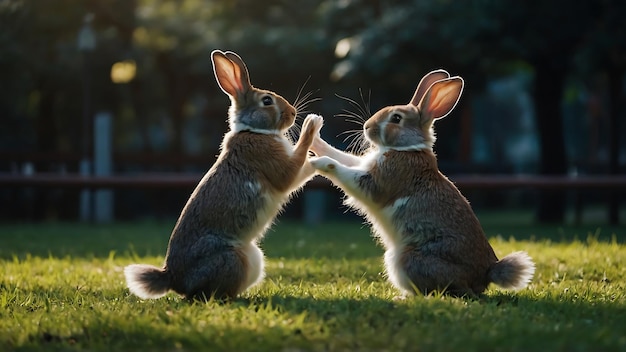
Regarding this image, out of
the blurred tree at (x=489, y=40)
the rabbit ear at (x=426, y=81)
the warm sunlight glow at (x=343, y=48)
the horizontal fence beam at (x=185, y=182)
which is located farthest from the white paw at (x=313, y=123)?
the warm sunlight glow at (x=343, y=48)

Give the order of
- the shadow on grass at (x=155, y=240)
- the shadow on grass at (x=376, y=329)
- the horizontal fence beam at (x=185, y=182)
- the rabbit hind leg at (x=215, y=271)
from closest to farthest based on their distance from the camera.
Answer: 1. the shadow on grass at (x=376, y=329)
2. the rabbit hind leg at (x=215, y=271)
3. the shadow on grass at (x=155, y=240)
4. the horizontal fence beam at (x=185, y=182)

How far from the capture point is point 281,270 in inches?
323

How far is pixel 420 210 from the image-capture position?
20.0 ft

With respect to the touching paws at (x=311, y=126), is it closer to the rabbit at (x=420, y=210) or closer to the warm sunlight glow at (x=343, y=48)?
the rabbit at (x=420, y=210)

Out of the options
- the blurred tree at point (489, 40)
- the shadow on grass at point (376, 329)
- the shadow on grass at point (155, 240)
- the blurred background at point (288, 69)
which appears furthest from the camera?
the blurred background at point (288, 69)

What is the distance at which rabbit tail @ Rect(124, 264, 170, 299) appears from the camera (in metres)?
5.86

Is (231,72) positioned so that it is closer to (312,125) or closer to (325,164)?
(312,125)

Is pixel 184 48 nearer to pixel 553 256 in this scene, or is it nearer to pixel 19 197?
pixel 19 197

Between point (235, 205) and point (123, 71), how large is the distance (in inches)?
→ 913

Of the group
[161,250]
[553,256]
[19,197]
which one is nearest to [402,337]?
[553,256]

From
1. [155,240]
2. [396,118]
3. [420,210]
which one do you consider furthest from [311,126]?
[155,240]

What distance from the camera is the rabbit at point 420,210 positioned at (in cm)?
591

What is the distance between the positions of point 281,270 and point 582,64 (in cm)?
997

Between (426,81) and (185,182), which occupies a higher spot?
(426,81)
